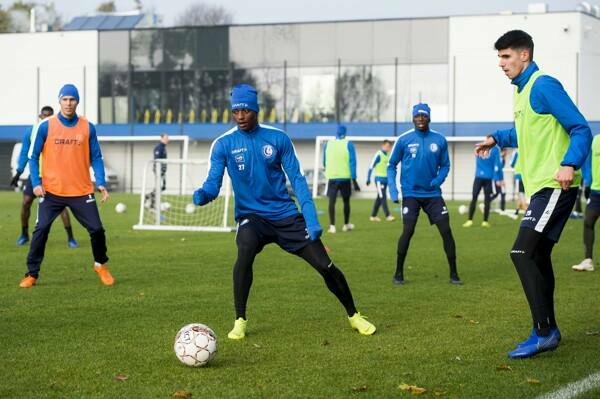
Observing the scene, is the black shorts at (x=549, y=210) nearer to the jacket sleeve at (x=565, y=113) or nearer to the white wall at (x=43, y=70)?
the jacket sleeve at (x=565, y=113)

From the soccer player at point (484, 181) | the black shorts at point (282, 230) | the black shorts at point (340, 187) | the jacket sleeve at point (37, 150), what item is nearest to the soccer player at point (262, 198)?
the black shorts at point (282, 230)

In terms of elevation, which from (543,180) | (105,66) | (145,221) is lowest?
(145,221)

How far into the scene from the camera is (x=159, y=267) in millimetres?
13812

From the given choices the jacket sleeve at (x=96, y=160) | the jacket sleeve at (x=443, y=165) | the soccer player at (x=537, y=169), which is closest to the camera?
the soccer player at (x=537, y=169)

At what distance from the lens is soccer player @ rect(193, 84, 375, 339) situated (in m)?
8.09

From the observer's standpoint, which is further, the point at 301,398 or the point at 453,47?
the point at 453,47

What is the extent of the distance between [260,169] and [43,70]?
50.8 metres

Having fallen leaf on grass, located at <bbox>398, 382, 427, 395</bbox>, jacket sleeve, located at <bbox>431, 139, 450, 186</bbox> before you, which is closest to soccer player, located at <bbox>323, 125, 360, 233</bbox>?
jacket sleeve, located at <bbox>431, 139, 450, 186</bbox>

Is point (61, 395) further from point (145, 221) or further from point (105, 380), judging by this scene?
point (145, 221)

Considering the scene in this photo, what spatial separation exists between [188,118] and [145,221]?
2965cm

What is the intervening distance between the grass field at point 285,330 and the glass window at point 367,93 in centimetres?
3563

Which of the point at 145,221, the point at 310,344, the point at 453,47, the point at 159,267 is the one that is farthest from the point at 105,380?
the point at 453,47

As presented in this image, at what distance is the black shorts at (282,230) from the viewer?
8.20 metres

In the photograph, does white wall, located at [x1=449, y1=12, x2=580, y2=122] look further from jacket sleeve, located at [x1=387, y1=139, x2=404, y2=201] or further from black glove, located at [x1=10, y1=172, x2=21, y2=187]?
jacket sleeve, located at [x1=387, y1=139, x2=404, y2=201]
